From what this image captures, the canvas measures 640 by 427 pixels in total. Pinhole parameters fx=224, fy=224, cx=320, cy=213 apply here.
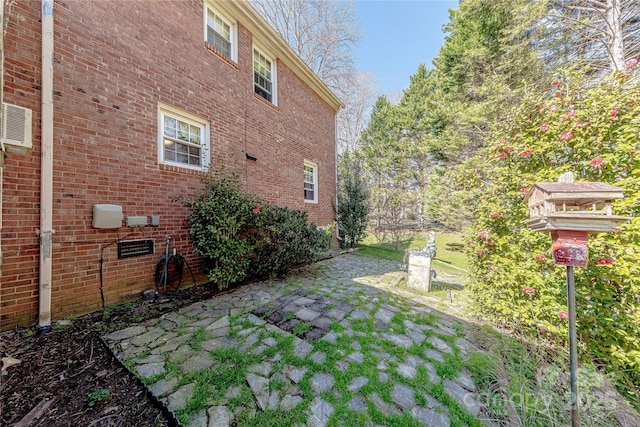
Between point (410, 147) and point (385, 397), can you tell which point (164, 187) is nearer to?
point (385, 397)

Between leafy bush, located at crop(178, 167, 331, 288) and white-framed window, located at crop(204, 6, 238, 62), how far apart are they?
2988 millimetres

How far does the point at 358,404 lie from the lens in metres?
1.81

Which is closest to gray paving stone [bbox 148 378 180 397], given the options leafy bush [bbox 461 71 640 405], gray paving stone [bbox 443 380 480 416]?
gray paving stone [bbox 443 380 480 416]

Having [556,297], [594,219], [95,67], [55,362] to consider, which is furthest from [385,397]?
[95,67]

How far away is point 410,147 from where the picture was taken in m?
15.9

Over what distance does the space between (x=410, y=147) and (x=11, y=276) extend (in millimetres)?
17456

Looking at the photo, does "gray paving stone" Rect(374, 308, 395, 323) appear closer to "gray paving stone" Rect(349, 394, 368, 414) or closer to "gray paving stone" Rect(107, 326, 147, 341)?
"gray paving stone" Rect(349, 394, 368, 414)

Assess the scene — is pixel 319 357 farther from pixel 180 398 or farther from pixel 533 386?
pixel 533 386

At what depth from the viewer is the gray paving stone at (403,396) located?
183cm

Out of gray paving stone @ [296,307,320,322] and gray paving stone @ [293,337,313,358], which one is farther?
gray paving stone @ [296,307,320,322]

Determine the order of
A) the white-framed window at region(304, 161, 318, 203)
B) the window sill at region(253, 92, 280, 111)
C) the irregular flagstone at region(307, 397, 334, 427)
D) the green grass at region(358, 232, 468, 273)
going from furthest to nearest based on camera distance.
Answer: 1. the white-framed window at region(304, 161, 318, 203)
2. the green grass at region(358, 232, 468, 273)
3. the window sill at region(253, 92, 280, 111)
4. the irregular flagstone at region(307, 397, 334, 427)

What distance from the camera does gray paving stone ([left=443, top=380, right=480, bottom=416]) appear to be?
6.01 ft

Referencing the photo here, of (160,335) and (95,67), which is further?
(95,67)

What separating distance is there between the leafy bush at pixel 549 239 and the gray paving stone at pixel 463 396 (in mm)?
1301
